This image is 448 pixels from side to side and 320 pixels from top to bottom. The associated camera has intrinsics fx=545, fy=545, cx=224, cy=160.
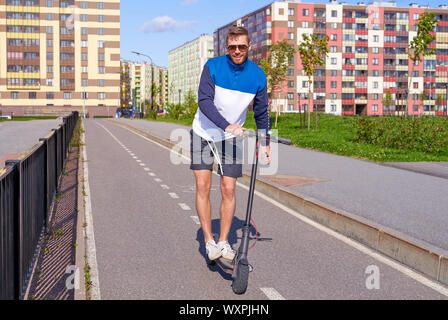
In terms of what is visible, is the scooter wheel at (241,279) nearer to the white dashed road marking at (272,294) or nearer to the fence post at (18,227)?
the white dashed road marking at (272,294)

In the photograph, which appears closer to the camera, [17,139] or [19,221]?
[19,221]

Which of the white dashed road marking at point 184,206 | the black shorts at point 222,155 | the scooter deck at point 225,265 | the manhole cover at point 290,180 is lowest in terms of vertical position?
the white dashed road marking at point 184,206

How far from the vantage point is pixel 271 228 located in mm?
6934

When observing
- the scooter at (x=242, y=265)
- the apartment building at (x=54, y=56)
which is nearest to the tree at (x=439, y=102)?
the apartment building at (x=54, y=56)

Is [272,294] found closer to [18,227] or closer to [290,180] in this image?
[18,227]

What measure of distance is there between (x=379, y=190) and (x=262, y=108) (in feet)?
16.9

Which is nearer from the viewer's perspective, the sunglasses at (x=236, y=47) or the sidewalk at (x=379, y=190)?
the sunglasses at (x=236, y=47)

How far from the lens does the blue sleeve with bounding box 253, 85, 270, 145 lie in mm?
4771

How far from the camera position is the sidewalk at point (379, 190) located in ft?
21.2

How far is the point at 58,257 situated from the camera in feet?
18.0

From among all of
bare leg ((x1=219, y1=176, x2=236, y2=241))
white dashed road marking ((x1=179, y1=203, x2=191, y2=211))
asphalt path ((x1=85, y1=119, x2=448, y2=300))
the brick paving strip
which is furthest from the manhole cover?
bare leg ((x1=219, y1=176, x2=236, y2=241))

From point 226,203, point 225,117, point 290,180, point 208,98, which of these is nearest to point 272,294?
point 226,203
